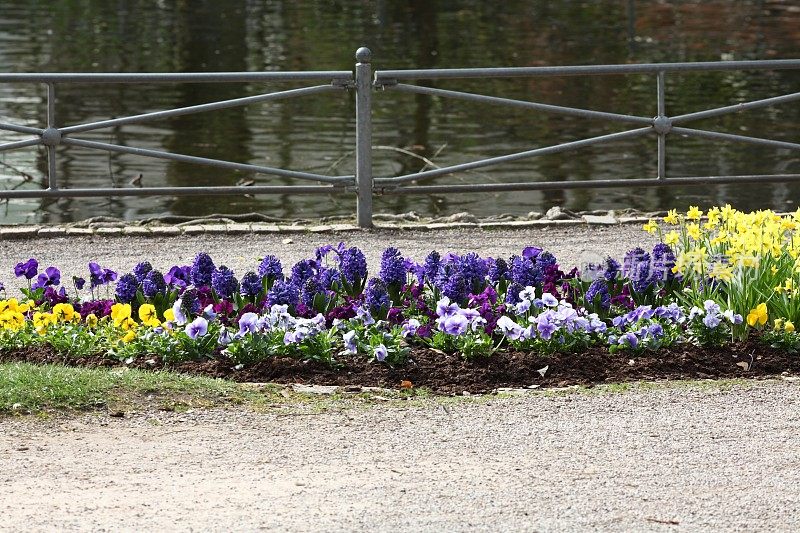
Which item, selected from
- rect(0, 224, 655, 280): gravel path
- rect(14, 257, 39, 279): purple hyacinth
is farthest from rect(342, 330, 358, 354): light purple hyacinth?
rect(0, 224, 655, 280): gravel path

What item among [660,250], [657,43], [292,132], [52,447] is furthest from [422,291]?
[657,43]

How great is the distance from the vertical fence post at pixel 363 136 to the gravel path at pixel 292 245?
0.65ft

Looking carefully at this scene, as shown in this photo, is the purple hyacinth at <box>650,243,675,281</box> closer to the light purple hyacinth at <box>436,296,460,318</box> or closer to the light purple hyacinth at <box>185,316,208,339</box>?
the light purple hyacinth at <box>436,296,460,318</box>

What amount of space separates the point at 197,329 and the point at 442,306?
1119 mm

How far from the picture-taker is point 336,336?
258 inches

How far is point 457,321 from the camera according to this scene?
252 inches

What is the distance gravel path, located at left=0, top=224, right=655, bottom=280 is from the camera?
29.6 ft

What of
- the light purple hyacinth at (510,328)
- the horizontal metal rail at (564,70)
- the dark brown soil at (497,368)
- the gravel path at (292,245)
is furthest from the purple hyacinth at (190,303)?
the horizontal metal rail at (564,70)

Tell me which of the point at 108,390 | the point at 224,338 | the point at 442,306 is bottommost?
the point at 108,390

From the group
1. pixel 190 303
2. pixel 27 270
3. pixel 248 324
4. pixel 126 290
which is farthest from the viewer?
pixel 27 270

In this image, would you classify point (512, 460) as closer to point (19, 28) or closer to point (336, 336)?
point (336, 336)

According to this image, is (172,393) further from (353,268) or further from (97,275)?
(353,268)

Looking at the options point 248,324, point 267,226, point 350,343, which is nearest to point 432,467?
point 350,343

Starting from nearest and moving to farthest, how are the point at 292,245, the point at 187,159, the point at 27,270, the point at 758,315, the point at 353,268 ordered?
the point at 758,315 → the point at 27,270 → the point at 353,268 → the point at 292,245 → the point at 187,159
